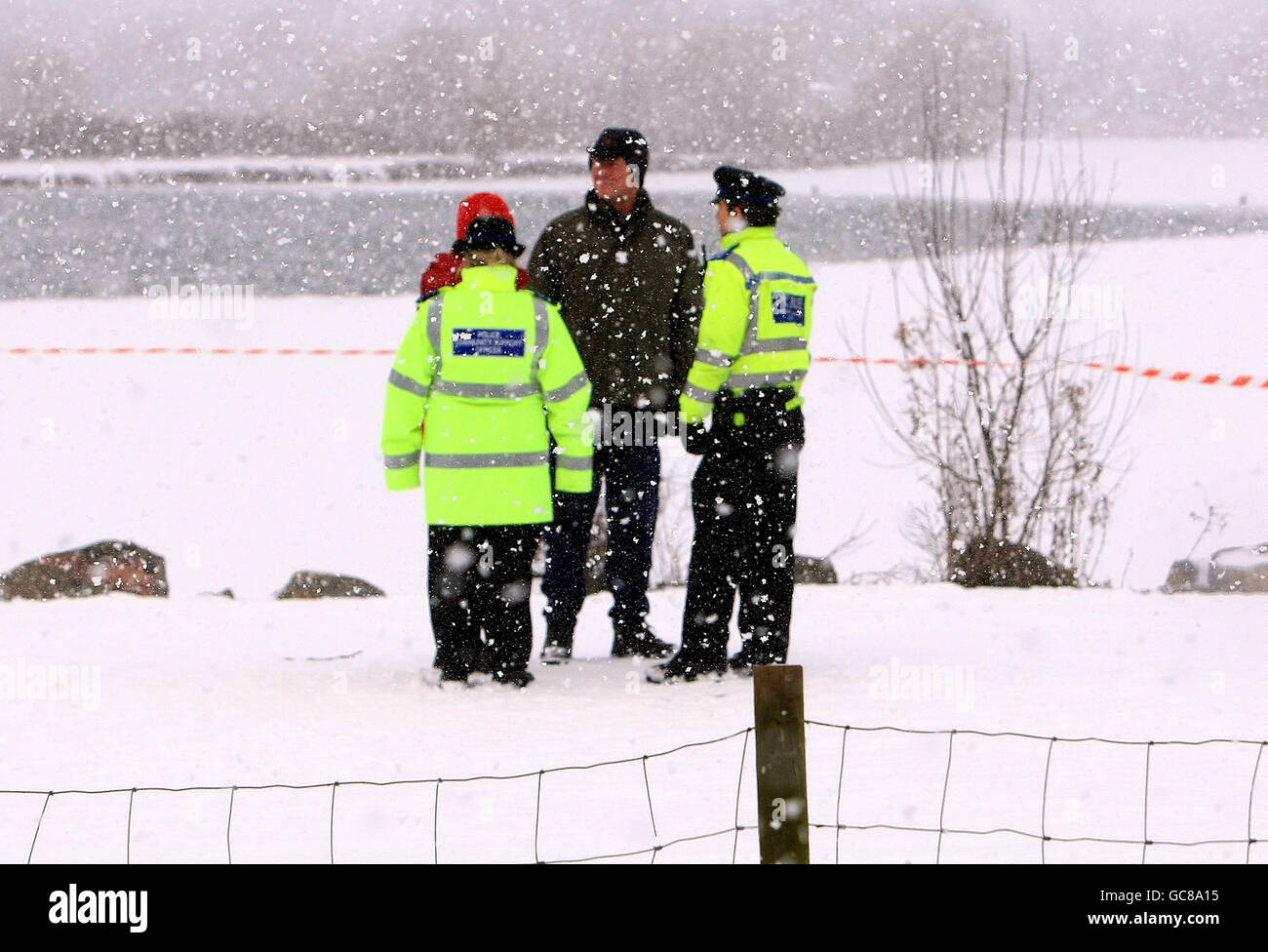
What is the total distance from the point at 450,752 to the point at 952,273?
640 cm

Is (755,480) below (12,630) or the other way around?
the other way around

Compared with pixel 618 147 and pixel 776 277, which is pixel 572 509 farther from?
pixel 618 147

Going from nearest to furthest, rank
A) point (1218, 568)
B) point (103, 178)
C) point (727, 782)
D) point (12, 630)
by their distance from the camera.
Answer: point (727, 782)
point (12, 630)
point (1218, 568)
point (103, 178)

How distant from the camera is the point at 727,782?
4973 mm

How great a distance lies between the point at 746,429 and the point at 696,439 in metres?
0.18

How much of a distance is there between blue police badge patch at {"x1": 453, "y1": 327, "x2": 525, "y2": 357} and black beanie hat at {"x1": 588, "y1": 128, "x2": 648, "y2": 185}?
83cm

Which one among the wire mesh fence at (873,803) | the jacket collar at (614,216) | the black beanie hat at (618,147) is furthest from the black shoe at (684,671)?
the black beanie hat at (618,147)

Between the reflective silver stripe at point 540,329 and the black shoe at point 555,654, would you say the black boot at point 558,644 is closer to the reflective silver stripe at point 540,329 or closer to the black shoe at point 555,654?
the black shoe at point 555,654

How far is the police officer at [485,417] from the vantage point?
599cm

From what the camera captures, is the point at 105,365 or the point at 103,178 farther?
the point at 103,178

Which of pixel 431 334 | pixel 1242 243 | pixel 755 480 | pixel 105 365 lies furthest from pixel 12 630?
pixel 1242 243

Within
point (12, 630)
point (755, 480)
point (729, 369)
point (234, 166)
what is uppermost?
point (234, 166)

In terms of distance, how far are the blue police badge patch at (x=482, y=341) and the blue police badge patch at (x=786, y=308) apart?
89 centimetres
